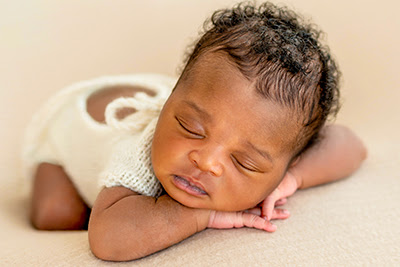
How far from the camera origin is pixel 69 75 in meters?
1.91

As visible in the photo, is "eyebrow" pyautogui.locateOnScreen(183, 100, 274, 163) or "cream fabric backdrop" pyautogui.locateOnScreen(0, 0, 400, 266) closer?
"eyebrow" pyautogui.locateOnScreen(183, 100, 274, 163)

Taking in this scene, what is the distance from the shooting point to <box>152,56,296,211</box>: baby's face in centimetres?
92

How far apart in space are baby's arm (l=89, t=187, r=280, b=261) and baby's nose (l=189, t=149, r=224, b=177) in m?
0.11

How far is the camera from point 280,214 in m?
1.06

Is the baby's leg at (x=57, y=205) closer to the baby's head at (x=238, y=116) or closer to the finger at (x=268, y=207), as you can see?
the baby's head at (x=238, y=116)

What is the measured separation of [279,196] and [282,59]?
0.36m

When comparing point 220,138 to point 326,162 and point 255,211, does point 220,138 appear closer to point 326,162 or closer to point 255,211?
point 255,211

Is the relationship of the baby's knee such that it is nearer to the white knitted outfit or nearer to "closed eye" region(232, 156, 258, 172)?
the white knitted outfit

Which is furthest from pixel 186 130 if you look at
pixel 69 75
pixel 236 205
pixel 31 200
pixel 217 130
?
pixel 69 75

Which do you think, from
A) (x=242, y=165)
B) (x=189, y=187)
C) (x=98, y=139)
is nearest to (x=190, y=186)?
(x=189, y=187)

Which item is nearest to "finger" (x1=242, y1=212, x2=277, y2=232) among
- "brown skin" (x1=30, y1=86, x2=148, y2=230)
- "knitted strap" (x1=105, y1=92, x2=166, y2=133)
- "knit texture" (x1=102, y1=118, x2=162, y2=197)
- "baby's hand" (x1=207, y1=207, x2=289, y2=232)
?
"baby's hand" (x1=207, y1=207, x2=289, y2=232)

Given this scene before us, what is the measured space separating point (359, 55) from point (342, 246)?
115 centimetres

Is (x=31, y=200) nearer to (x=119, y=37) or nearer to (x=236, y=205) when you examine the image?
(x=236, y=205)

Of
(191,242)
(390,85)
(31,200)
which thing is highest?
(390,85)
